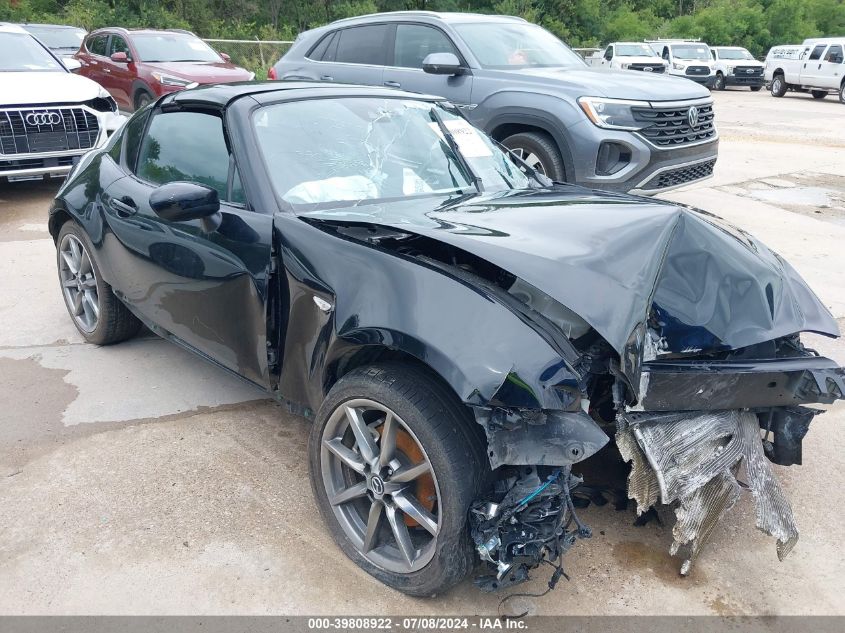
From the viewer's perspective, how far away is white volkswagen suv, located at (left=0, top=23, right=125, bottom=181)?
7691mm

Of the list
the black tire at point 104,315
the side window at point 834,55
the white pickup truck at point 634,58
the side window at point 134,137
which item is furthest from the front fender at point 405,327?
the side window at point 834,55

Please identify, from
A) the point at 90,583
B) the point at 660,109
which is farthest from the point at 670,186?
the point at 90,583

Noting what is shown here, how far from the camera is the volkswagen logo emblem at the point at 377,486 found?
2.49 metres

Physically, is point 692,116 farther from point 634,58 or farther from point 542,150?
point 634,58

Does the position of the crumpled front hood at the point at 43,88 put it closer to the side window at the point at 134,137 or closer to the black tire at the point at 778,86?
the side window at the point at 134,137

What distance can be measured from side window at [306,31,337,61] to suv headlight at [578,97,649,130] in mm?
3402

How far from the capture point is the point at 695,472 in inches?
91.7

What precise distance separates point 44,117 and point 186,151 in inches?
208

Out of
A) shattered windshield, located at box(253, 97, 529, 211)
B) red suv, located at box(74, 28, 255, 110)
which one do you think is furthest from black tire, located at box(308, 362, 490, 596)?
red suv, located at box(74, 28, 255, 110)

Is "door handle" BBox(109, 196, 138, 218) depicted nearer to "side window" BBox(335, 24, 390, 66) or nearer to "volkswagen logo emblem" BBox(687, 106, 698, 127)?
"side window" BBox(335, 24, 390, 66)

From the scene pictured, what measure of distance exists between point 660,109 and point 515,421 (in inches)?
209

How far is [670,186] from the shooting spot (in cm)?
682

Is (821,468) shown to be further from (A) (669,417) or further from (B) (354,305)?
(B) (354,305)

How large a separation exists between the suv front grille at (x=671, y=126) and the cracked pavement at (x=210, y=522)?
2.59 m
